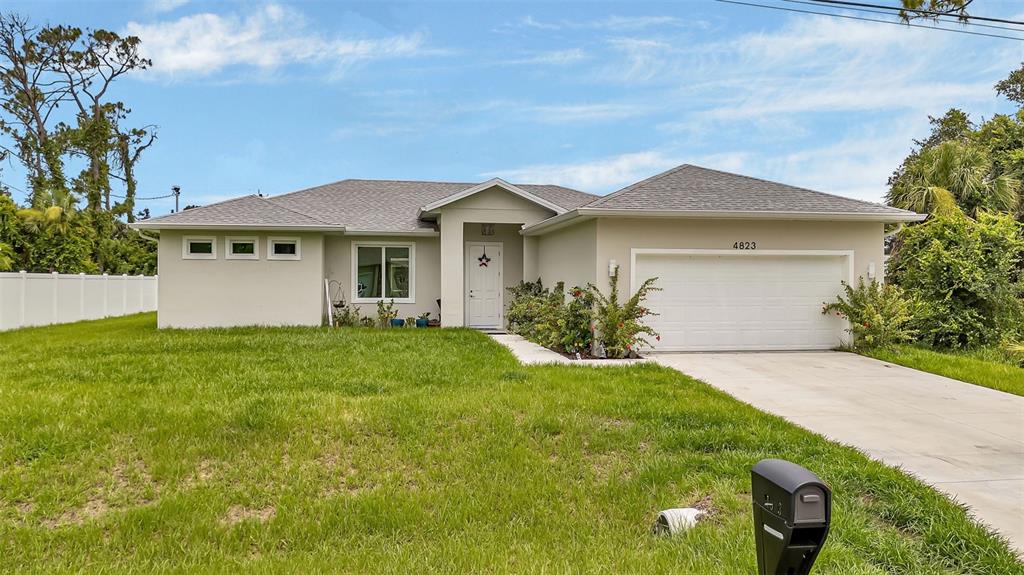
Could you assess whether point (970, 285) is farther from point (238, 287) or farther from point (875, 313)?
point (238, 287)

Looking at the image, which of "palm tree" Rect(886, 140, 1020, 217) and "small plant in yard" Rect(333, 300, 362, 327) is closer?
"small plant in yard" Rect(333, 300, 362, 327)

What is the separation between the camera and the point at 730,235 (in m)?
11.2

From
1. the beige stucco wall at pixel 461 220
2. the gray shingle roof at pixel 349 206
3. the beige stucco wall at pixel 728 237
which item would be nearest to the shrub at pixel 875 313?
the beige stucco wall at pixel 728 237

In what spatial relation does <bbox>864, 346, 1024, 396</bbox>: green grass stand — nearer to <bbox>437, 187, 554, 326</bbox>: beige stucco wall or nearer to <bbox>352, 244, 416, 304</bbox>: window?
<bbox>437, 187, 554, 326</bbox>: beige stucco wall

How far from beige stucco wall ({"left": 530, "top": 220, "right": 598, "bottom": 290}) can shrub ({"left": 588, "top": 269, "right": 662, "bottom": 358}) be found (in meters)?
0.67

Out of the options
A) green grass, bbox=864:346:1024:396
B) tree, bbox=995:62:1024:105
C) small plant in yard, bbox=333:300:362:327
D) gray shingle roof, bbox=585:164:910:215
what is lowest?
green grass, bbox=864:346:1024:396

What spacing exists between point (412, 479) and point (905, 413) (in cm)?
548

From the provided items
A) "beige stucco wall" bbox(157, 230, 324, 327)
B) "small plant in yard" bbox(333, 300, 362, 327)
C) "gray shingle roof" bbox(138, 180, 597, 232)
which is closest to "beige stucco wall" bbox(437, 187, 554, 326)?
"gray shingle roof" bbox(138, 180, 597, 232)

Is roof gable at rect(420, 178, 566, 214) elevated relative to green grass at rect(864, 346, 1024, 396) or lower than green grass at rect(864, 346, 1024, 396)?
elevated

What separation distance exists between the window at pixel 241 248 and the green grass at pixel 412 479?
21.1 feet

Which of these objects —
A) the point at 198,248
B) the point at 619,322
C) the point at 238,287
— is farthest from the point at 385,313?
the point at 619,322

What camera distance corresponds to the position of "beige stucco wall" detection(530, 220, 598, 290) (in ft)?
36.5

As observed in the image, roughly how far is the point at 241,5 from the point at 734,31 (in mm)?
13264

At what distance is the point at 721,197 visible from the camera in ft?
37.9
